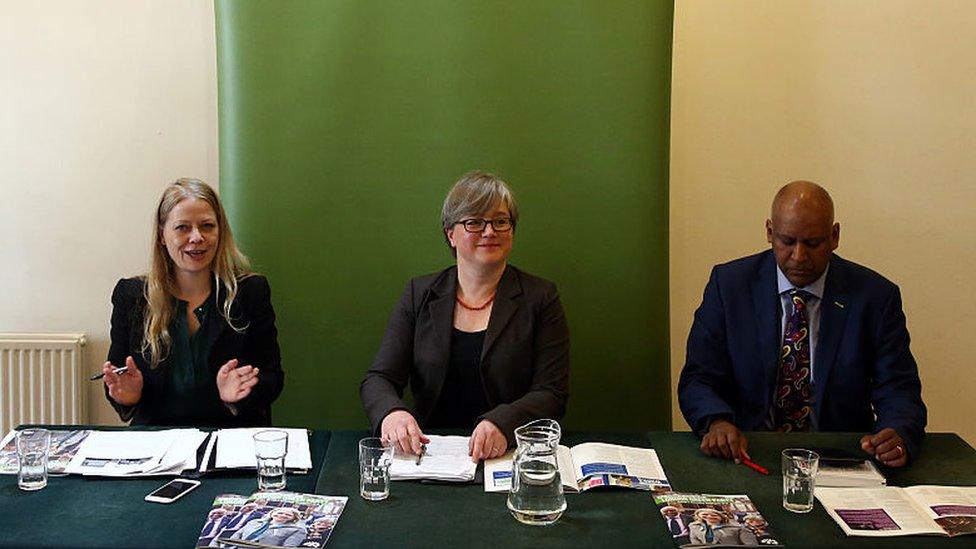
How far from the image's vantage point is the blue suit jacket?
251cm

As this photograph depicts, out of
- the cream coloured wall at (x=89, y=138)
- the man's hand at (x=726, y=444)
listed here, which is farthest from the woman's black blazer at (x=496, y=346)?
the cream coloured wall at (x=89, y=138)

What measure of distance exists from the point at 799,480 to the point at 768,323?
75 cm

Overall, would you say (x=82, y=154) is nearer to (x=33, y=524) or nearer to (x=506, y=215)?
(x=506, y=215)

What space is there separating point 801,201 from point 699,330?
44 cm

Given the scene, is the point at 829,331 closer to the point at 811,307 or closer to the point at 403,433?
the point at 811,307

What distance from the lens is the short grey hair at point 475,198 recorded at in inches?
101

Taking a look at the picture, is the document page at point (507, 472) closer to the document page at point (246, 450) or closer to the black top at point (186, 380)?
the document page at point (246, 450)

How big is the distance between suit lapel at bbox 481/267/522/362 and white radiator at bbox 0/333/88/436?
156 cm

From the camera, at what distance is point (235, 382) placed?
2.49 meters

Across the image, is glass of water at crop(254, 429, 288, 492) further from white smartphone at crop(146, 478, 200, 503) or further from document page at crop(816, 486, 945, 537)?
document page at crop(816, 486, 945, 537)

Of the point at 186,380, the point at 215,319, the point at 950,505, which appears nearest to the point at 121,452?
the point at 186,380

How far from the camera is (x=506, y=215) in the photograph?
8.56 ft

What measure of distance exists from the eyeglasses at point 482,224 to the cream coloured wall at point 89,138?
1.16 meters

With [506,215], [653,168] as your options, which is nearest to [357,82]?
[506,215]
